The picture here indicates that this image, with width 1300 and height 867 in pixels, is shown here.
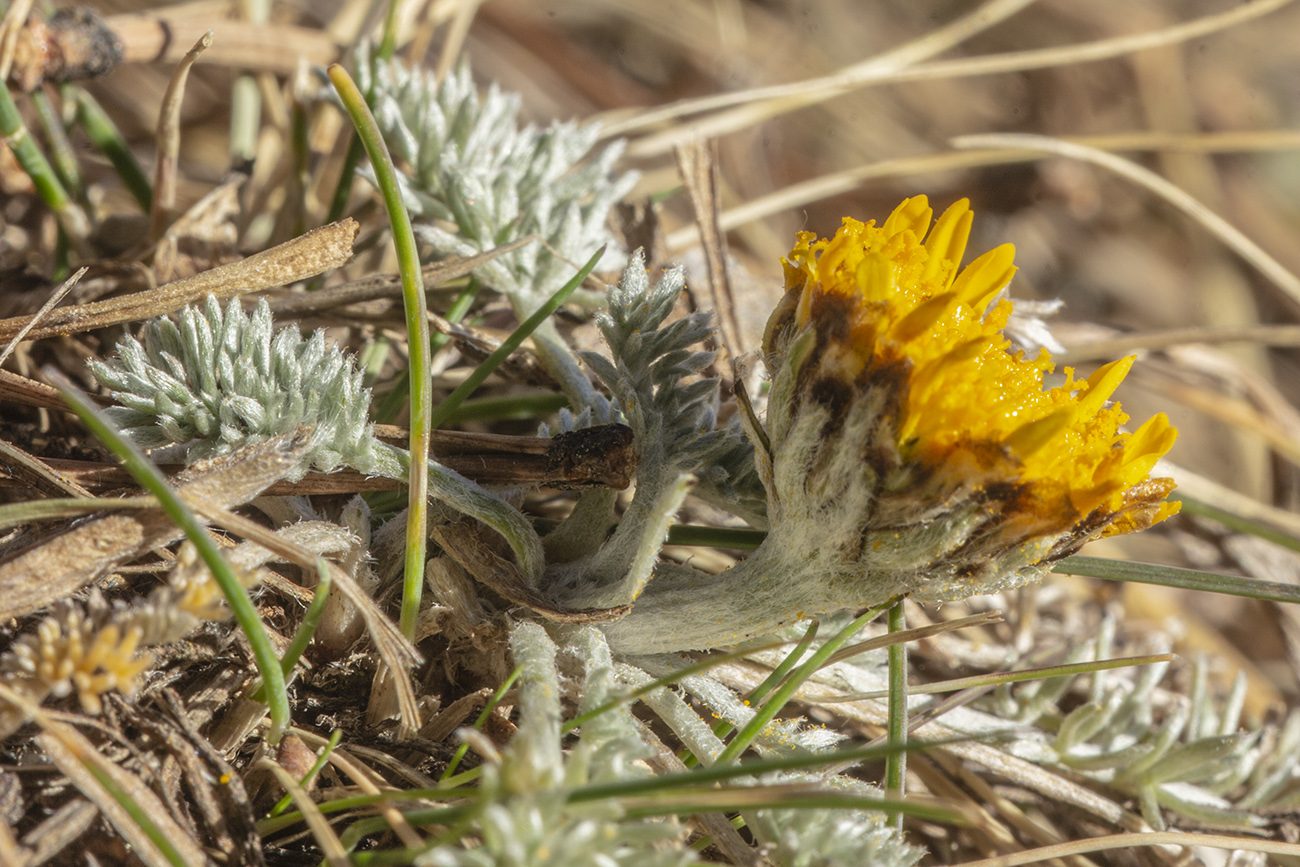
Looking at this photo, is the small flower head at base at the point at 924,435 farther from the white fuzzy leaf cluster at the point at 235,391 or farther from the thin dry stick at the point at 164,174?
the thin dry stick at the point at 164,174

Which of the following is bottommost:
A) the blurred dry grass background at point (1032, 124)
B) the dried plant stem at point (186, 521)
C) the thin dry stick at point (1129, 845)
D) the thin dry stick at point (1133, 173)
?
the thin dry stick at point (1129, 845)

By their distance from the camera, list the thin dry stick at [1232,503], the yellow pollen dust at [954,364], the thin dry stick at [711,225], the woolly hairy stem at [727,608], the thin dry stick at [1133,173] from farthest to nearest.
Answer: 1. the thin dry stick at [1133,173]
2. the thin dry stick at [1232,503]
3. the thin dry stick at [711,225]
4. the woolly hairy stem at [727,608]
5. the yellow pollen dust at [954,364]

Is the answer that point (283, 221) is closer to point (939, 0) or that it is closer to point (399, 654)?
point (399, 654)

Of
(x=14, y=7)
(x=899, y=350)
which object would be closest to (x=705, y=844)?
(x=899, y=350)

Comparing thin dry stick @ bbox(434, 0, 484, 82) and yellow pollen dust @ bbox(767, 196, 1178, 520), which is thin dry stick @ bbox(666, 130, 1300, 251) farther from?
yellow pollen dust @ bbox(767, 196, 1178, 520)

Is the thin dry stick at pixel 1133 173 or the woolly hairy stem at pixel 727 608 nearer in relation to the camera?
the woolly hairy stem at pixel 727 608

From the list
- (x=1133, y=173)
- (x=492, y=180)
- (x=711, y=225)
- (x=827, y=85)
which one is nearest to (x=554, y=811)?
(x=492, y=180)

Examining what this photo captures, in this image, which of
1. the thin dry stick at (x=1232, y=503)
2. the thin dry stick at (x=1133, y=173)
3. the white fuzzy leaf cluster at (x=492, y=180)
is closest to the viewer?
the white fuzzy leaf cluster at (x=492, y=180)

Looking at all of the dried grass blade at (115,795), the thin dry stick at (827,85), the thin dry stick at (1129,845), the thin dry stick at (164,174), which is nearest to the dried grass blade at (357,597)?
the dried grass blade at (115,795)

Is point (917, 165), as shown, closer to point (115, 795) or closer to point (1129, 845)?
point (1129, 845)
